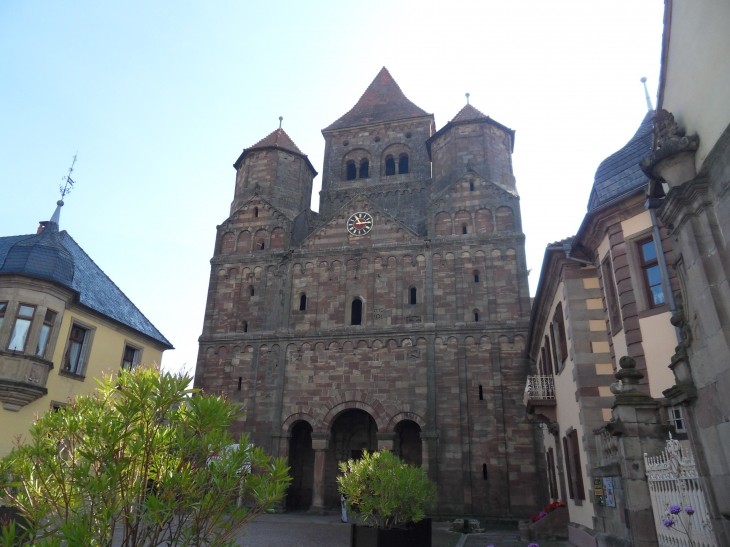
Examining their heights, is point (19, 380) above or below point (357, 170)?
below

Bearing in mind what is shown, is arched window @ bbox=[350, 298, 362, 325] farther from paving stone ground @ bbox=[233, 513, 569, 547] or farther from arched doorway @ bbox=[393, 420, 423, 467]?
paving stone ground @ bbox=[233, 513, 569, 547]

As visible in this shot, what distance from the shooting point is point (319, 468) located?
907 inches

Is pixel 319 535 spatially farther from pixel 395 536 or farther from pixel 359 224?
pixel 359 224

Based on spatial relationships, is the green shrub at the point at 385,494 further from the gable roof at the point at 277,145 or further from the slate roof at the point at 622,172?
the gable roof at the point at 277,145

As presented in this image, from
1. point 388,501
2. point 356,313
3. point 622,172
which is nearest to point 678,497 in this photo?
point 388,501

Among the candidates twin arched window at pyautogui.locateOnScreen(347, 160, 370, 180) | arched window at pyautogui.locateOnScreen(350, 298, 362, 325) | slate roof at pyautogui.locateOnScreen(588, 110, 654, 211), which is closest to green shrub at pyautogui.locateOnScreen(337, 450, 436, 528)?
slate roof at pyautogui.locateOnScreen(588, 110, 654, 211)

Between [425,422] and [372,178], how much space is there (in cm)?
1656

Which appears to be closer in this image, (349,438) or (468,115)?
(349,438)

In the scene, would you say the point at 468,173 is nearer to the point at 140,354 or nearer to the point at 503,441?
the point at 503,441

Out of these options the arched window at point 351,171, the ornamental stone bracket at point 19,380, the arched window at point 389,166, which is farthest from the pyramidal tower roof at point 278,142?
the ornamental stone bracket at point 19,380

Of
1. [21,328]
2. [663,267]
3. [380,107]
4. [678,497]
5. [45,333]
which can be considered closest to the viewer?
[678,497]

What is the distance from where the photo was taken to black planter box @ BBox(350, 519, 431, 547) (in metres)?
10.1

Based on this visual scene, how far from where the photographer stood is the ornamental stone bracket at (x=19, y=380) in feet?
52.0

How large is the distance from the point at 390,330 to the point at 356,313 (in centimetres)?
223
